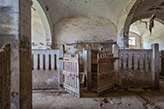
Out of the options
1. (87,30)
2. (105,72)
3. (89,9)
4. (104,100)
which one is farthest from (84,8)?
(104,100)

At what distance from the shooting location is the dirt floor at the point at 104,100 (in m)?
2.44

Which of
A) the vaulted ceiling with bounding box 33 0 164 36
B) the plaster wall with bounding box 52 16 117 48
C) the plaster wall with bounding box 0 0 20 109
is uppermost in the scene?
the vaulted ceiling with bounding box 33 0 164 36

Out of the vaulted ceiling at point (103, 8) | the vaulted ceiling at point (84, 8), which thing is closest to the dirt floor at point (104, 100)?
the vaulted ceiling at point (103, 8)

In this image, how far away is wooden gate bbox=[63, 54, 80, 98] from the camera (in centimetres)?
293

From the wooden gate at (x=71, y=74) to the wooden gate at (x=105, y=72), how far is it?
2.41 ft

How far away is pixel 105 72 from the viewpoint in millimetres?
3203

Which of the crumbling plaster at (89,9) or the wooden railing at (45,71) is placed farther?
the crumbling plaster at (89,9)

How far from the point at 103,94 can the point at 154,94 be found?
1.82 meters

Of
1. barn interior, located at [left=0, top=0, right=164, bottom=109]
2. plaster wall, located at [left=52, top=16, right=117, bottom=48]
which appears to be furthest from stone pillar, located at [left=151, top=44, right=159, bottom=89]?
plaster wall, located at [left=52, top=16, right=117, bottom=48]

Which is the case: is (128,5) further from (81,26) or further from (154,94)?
(154,94)

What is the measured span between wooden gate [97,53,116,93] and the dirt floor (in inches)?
10.7

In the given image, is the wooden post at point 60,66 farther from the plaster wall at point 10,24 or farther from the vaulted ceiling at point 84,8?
the vaulted ceiling at point 84,8

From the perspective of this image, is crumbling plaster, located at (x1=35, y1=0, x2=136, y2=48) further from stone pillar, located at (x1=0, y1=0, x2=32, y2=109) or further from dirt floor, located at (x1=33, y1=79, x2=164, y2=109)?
dirt floor, located at (x1=33, y1=79, x2=164, y2=109)

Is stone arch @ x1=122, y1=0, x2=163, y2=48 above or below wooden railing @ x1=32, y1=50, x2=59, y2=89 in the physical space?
above
